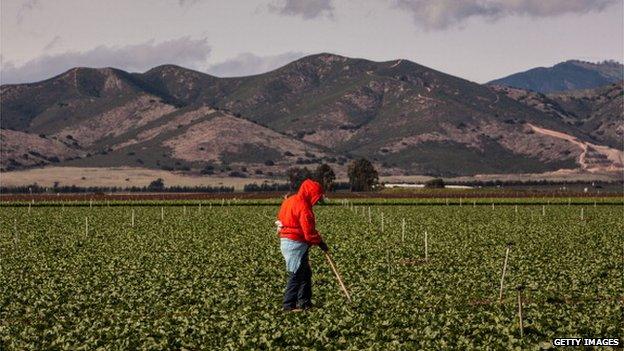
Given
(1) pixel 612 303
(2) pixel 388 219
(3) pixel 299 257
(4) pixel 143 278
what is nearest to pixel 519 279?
(1) pixel 612 303

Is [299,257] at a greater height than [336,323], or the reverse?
[299,257]

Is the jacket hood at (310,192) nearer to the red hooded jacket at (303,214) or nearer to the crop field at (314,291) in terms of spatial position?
the red hooded jacket at (303,214)

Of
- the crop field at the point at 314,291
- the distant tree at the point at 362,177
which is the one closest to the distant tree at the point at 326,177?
the distant tree at the point at 362,177

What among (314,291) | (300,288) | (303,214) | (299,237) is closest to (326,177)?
(314,291)

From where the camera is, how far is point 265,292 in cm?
2688

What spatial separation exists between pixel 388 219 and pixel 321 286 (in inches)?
1623

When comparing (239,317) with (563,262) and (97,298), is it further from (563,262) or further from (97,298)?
(563,262)

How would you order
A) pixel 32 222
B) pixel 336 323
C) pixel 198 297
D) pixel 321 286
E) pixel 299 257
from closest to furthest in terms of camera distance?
pixel 336 323, pixel 299 257, pixel 198 297, pixel 321 286, pixel 32 222

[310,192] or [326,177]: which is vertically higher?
[326,177]

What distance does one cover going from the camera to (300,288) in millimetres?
23125

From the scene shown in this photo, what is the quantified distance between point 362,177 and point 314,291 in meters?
162

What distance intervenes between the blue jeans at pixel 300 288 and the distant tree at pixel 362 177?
16280cm

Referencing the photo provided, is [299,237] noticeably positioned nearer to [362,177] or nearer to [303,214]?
[303,214]

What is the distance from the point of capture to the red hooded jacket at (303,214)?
22.5 m
